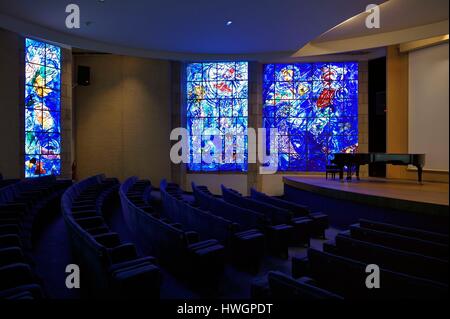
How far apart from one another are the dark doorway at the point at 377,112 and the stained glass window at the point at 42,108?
7.81 meters

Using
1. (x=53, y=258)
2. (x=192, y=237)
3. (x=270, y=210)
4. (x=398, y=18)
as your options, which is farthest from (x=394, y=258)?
(x=398, y=18)

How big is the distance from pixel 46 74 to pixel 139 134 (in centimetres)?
272

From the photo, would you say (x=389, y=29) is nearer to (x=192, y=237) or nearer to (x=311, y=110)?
(x=311, y=110)

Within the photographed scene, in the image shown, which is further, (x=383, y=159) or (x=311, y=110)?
(x=311, y=110)

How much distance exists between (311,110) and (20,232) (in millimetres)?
8420

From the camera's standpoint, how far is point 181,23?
305 inches

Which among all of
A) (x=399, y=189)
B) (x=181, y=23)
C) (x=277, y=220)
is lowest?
(x=277, y=220)

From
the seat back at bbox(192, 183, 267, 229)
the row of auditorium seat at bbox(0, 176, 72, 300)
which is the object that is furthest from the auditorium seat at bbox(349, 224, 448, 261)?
the row of auditorium seat at bbox(0, 176, 72, 300)

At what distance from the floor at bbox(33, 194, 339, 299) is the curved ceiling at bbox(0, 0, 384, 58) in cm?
411

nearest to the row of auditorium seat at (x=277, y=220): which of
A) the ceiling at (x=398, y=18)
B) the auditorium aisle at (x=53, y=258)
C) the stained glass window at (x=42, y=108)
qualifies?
the auditorium aisle at (x=53, y=258)

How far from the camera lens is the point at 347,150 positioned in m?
10.4

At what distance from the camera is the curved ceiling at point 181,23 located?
6.71 meters
